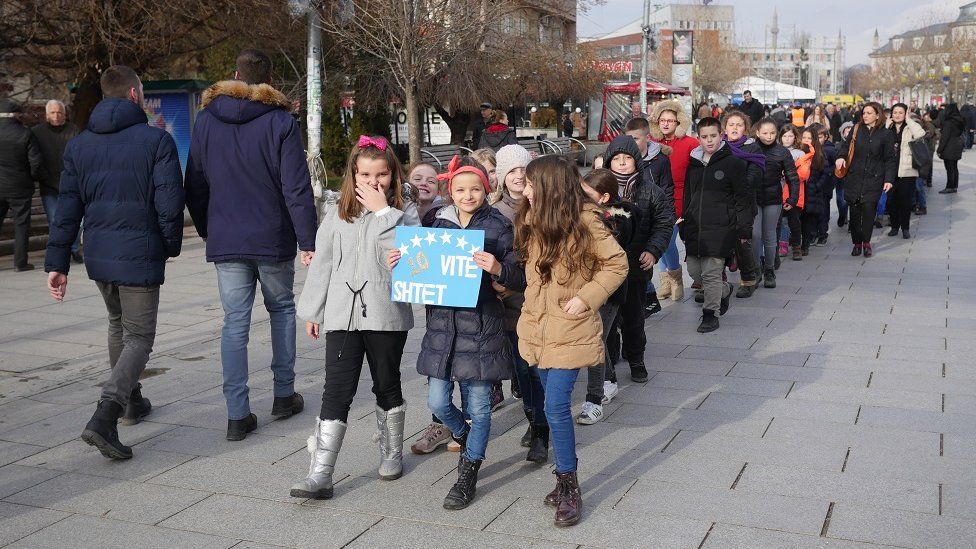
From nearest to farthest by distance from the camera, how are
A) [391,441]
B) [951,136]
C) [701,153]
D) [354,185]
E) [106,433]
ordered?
[354,185]
[391,441]
[106,433]
[701,153]
[951,136]

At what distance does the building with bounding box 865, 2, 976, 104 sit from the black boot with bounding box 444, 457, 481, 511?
61.1 metres

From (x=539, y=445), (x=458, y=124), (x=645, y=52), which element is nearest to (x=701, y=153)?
(x=539, y=445)

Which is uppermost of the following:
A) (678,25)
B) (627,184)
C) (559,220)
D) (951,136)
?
(678,25)

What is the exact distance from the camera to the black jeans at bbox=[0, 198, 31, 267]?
37.1 ft

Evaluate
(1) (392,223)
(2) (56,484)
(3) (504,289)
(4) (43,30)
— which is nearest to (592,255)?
(3) (504,289)

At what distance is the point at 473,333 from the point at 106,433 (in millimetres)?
1932

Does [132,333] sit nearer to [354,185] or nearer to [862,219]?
[354,185]

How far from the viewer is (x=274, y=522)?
14.0 ft

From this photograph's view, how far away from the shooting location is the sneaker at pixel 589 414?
5.69 meters

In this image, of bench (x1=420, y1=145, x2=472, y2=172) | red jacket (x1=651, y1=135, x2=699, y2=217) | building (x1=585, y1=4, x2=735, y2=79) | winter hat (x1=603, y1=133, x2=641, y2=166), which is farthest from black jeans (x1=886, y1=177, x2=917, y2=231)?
building (x1=585, y1=4, x2=735, y2=79)

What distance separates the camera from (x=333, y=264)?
461 centimetres

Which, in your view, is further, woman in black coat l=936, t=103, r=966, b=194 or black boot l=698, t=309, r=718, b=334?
woman in black coat l=936, t=103, r=966, b=194

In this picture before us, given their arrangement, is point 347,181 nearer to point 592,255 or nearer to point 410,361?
point 592,255

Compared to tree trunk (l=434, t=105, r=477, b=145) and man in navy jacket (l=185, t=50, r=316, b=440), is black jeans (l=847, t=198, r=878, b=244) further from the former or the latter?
tree trunk (l=434, t=105, r=477, b=145)
